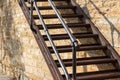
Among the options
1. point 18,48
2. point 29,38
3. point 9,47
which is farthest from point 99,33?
point 9,47

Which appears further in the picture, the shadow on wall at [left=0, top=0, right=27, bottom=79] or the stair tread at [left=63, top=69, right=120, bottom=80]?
the shadow on wall at [left=0, top=0, right=27, bottom=79]

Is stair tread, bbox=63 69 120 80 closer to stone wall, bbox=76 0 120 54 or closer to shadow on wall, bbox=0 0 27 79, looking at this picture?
stone wall, bbox=76 0 120 54

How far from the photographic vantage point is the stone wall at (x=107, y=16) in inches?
213

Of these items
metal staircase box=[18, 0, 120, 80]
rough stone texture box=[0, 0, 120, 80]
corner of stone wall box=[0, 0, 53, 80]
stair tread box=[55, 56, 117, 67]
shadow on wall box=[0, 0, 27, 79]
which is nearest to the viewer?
metal staircase box=[18, 0, 120, 80]

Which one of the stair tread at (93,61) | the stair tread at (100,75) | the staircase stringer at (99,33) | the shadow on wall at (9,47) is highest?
the staircase stringer at (99,33)

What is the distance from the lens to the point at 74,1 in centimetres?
675

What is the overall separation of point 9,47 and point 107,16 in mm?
6046

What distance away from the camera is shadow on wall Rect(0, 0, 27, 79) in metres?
10.1

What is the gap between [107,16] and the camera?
5.66 m

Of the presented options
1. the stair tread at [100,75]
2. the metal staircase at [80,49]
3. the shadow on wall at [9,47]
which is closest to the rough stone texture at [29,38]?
the shadow on wall at [9,47]

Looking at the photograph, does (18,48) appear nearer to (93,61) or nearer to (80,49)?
(80,49)

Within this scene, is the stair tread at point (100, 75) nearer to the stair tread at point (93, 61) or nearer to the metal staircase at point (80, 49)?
the metal staircase at point (80, 49)

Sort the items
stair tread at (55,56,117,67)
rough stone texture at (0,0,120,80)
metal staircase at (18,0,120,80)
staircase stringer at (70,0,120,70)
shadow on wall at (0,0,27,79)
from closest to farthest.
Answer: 1. metal staircase at (18,0,120,80)
2. stair tread at (55,56,117,67)
3. staircase stringer at (70,0,120,70)
4. rough stone texture at (0,0,120,80)
5. shadow on wall at (0,0,27,79)

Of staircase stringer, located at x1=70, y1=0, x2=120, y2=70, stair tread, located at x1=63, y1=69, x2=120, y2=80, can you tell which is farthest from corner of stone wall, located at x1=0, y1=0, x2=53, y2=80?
stair tread, located at x1=63, y1=69, x2=120, y2=80
